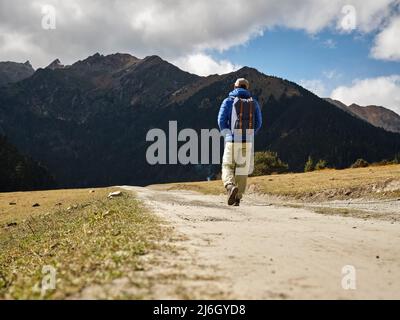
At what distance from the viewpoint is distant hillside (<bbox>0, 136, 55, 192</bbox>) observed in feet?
419

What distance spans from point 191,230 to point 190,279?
4.22m

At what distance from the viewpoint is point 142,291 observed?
4.68 meters

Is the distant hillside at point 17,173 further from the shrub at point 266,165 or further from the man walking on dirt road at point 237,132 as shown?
the man walking on dirt road at point 237,132

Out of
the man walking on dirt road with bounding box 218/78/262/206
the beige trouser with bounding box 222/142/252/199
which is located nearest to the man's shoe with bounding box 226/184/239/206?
the man walking on dirt road with bounding box 218/78/262/206

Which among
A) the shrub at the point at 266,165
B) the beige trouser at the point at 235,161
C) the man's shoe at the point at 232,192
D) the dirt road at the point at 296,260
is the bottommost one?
the dirt road at the point at 296,260

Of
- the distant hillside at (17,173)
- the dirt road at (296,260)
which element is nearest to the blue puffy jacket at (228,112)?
the dirt road at (296,260)

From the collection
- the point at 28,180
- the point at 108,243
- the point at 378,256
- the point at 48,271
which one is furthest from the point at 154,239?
the point at 28,180

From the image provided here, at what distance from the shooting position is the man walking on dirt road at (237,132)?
1486 centimetres

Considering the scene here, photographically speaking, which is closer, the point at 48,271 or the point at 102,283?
the point at 102,283

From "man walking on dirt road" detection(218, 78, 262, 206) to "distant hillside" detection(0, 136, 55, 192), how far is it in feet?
399

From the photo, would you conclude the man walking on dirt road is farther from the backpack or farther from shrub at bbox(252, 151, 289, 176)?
shrub at bbox(252, 151, 289, 176)

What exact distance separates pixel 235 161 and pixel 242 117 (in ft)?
4.98
